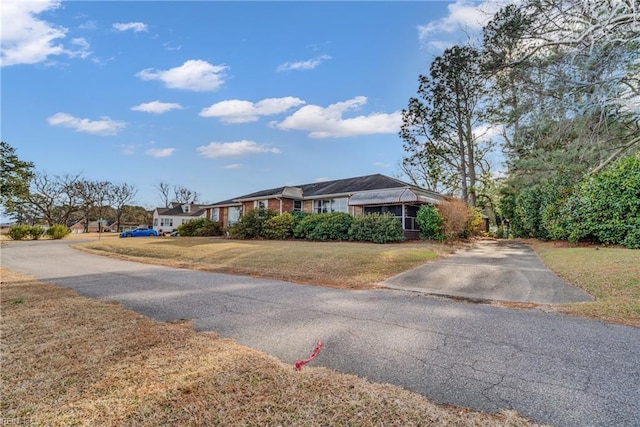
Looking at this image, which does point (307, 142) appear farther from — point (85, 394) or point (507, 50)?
point (85, 394)

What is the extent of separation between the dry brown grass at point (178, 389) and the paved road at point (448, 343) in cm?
38

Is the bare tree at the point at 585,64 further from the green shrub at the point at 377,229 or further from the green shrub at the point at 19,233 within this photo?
the green shrub at the point at 19,233

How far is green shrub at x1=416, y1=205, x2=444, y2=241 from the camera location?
701 inches

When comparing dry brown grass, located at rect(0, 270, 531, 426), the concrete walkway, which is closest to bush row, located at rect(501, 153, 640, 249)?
the concrete walkway

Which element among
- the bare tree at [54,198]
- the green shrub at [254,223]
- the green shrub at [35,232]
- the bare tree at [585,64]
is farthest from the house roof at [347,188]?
the bare tree at [54,198]

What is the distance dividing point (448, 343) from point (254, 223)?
19.7 metres

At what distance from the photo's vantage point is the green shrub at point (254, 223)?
74.1 ft

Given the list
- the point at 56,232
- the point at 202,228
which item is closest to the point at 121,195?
the point at 56,232

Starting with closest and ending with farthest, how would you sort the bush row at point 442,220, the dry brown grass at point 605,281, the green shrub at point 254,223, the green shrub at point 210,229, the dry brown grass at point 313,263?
the dry brown grass at point 605,281, the dry brown grass at point 313,263, the bush row at point 442,220, the green shrub at point 254,223, the green shrub at point 210,229

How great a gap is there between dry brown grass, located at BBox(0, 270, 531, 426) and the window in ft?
63.3

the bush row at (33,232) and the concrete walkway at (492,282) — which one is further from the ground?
the bush row at (33,232)

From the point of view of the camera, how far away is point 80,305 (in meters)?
6.23

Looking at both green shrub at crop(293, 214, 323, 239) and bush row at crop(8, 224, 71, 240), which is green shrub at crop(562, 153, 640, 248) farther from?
bush row at crop(8, 224, 71, 240)

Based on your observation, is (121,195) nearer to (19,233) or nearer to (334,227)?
(19,233)
